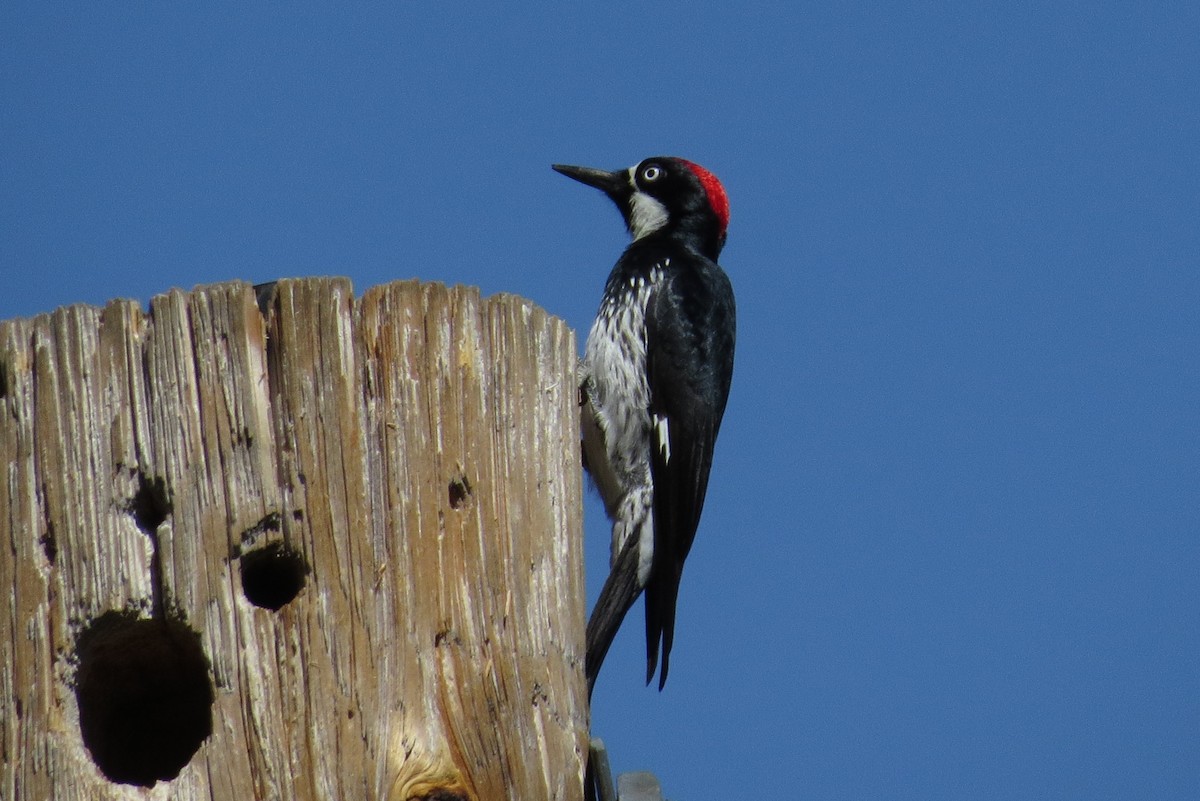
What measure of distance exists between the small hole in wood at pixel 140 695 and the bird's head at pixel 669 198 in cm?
302

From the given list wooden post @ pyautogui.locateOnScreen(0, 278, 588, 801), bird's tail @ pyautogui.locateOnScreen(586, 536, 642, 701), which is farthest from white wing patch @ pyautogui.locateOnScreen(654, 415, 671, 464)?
wooden post @ pyautogui.locateOnScreen(0, 278, 588, 801)

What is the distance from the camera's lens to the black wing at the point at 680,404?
4.27 m

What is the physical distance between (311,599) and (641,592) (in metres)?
1.81

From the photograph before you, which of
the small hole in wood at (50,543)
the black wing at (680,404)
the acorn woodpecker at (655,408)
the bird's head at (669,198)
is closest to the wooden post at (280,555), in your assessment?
the small hole in wood at (50,543)

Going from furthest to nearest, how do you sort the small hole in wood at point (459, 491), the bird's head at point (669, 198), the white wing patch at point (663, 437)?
the bird's head at point (669, 198) < the white wing patch at point (663, 437) < the small hole in wood at point (459, 491)

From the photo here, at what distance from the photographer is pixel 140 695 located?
302cm

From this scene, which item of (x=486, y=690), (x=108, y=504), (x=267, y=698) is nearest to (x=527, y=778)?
(x=486, y=690)

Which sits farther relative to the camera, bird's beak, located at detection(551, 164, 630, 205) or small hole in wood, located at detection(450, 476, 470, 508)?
bird's beak, located at detection(551, 164, 630, 205)

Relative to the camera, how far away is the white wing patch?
15.1 ft

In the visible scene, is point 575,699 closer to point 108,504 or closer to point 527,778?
point 527,778

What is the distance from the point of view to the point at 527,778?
8.64ft

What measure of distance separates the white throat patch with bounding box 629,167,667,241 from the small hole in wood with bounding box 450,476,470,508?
3.06 metres

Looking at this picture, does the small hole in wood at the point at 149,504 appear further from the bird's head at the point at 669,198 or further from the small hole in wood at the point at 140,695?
the bird's head at the point at 669,198

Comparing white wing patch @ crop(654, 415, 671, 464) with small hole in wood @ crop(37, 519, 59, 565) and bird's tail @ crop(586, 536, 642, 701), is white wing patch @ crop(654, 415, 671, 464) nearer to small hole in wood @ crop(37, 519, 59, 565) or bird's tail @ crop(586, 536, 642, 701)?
bird's tail @ crop(586, 536, 642, 701)
